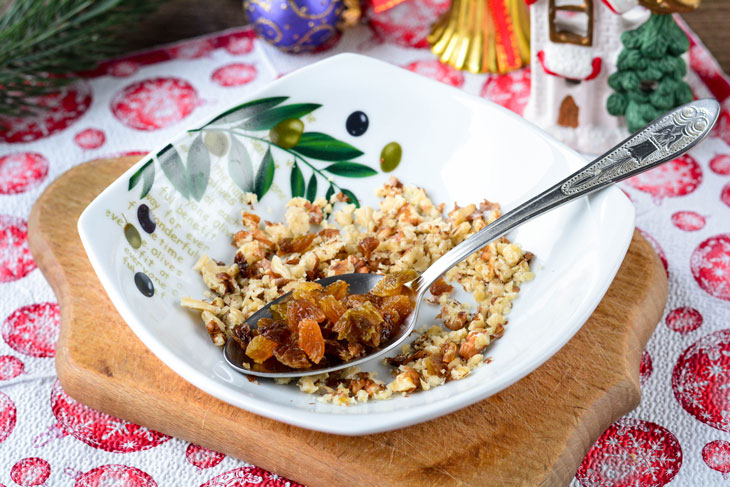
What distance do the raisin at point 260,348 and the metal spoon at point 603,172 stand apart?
0.17 feet

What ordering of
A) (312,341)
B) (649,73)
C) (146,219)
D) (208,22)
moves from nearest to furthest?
(312,341) < (146,219) < (649,73) < (208,22)

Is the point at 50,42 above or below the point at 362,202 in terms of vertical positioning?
above

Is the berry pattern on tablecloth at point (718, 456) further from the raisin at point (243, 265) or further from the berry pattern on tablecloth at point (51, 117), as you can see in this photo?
the berry pattern on tablecloth at point (51, 117)

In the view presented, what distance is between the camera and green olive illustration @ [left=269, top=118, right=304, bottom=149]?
1.09 metres

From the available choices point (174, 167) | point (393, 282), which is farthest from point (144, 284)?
point (393, 282)

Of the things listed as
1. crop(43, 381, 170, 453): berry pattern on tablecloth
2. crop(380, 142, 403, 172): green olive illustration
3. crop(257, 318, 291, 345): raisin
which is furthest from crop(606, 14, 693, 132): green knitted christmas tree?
crop(43, 381, 170, 453): berry pattern on tablecloth

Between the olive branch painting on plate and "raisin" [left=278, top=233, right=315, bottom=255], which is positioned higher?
the olive branch painting on plate

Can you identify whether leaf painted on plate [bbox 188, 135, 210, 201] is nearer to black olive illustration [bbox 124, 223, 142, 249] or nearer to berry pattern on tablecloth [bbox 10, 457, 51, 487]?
black olive illustration [bbox 124, 223, 142, 249]

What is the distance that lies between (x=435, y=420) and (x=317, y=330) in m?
0.16

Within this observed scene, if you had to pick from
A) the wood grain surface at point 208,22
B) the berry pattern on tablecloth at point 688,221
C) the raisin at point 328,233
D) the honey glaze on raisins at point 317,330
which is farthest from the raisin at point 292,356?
the wood grain surface at point 208,22

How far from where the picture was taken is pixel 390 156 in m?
1.11

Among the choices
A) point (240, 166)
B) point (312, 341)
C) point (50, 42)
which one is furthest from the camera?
point (50, 42)

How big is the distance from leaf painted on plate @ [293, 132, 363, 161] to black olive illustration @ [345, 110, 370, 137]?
0.8 inches

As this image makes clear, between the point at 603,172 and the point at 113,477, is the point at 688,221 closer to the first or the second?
the point at 603,172
